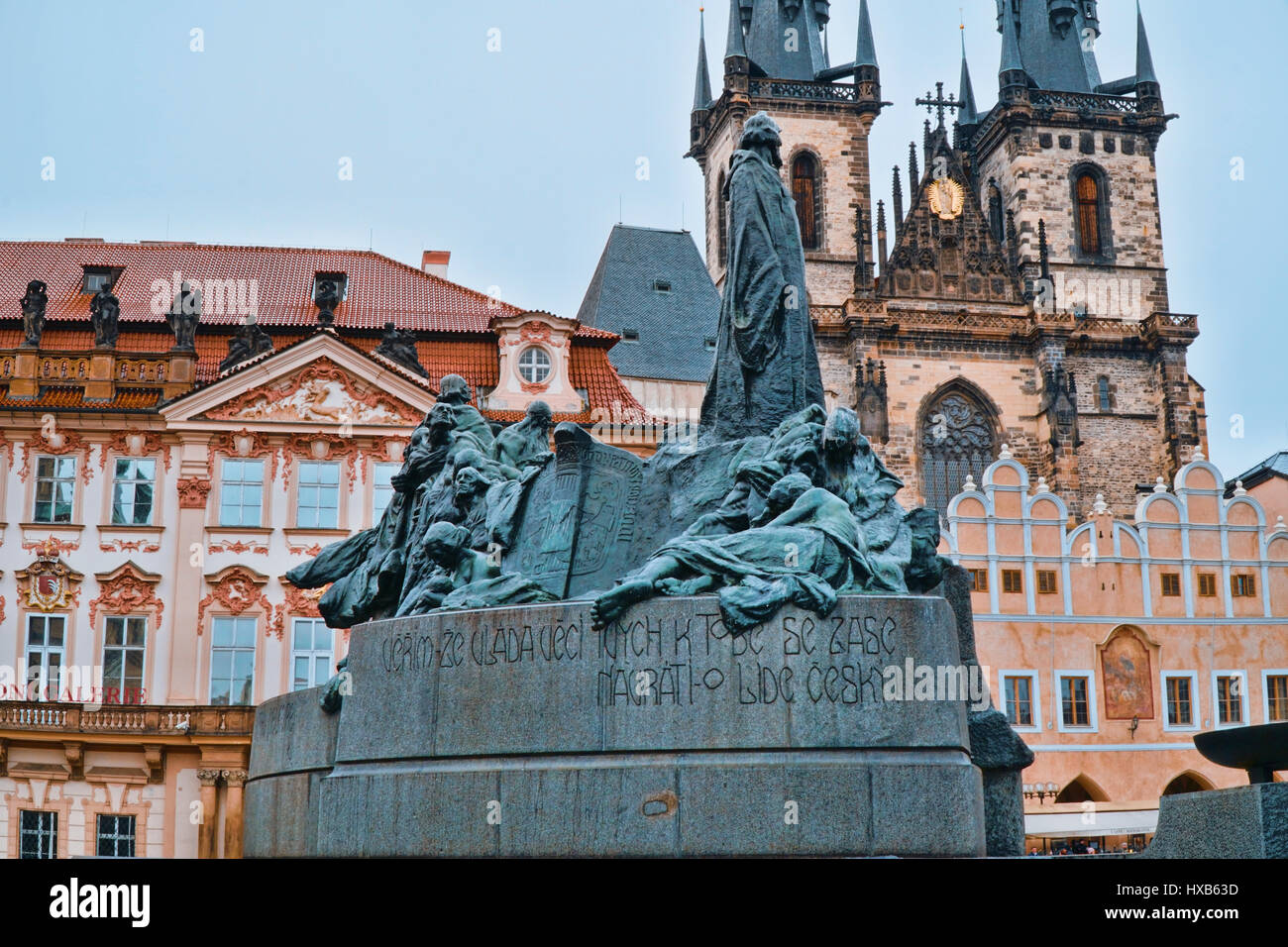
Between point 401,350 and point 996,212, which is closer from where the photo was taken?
point 401,350

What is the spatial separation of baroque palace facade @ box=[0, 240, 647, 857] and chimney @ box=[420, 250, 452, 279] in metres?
7.63

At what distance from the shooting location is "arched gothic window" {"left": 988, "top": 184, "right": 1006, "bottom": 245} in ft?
197

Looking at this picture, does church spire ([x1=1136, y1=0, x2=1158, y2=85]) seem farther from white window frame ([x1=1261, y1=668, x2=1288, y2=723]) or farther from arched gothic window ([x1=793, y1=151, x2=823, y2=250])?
white window frame ([x1=1261, y1=668, x2=1288, y2=723])

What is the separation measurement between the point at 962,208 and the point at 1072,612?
23.8 m

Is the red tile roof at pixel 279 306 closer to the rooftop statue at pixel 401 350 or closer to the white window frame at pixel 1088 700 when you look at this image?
the rooftop statue at pixel 401 350

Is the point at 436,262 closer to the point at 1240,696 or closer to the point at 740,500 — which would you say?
the point at 1240,696

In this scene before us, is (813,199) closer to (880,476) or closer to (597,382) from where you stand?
(597,382)

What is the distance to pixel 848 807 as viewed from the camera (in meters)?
7.59

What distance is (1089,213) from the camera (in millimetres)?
58438

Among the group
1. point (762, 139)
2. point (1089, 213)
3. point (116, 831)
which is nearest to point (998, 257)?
point (1089, 213)

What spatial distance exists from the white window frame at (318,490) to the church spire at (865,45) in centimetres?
3654

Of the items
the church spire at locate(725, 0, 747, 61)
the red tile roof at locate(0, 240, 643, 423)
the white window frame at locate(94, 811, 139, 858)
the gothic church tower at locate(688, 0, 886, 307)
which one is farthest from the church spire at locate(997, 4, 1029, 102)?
the white window frame at locate(94, 811, 139, 858)

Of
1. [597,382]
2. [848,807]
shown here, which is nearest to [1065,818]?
[597,382]

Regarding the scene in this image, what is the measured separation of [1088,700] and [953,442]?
17.3 metres
